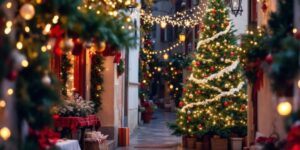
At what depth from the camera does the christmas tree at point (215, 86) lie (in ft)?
65.1

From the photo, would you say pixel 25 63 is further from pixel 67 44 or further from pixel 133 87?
pixel 133 87

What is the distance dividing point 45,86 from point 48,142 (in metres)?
0.84

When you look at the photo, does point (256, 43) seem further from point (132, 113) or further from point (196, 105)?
point (132, 113)

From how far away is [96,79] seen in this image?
60.8 ft

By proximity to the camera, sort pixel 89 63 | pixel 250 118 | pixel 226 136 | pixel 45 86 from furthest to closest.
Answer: pixel 226 136
pixel 89 63
pixel 250 118
pixel 45 86

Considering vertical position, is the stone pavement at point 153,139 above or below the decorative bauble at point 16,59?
below

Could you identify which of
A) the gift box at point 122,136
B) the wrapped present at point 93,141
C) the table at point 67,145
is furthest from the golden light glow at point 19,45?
the gift box at point 122,136

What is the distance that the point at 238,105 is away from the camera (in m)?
19.9

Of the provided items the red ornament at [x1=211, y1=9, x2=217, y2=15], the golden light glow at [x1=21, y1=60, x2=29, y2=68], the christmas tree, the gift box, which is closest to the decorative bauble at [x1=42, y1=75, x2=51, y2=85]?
the golden light glow at [x1=21, y1=60, x2=29, y2=68]

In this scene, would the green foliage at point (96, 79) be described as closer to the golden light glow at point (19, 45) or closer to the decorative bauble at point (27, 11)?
the golden light glow at point (19, 45)

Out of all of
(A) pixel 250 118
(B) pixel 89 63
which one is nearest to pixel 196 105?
(B) pixel 89 63

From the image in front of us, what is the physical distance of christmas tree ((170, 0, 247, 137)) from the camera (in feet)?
65.1

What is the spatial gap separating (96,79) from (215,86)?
370 cm

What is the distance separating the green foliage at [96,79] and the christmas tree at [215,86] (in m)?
2.98
